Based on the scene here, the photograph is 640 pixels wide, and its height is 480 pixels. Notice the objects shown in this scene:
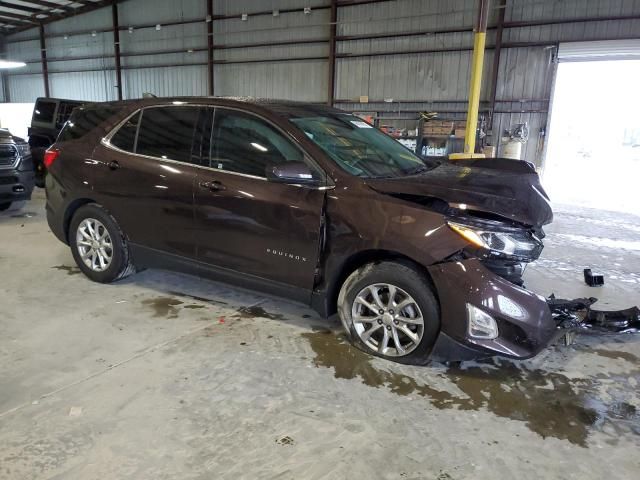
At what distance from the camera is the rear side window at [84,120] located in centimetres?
403

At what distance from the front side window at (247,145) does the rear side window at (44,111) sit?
7.31m

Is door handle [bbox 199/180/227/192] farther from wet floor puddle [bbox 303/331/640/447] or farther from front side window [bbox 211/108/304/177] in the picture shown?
wet floor puddle [bbox 303/331/640/447]

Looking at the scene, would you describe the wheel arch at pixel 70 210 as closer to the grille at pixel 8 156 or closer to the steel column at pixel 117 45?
the grille at pixel 8 156

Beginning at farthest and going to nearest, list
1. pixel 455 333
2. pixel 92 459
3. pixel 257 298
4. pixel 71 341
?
pixel 257 298, pixel 71 341, pixel 455 333, pixel 92 459

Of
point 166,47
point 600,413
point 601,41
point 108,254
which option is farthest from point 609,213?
point 166,47

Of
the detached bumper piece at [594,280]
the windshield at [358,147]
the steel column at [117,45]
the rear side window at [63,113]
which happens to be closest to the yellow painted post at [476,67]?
the detached bumper piece at [594,280]

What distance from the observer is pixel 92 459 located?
2039mm

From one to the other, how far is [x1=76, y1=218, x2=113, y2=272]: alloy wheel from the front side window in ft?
4.33

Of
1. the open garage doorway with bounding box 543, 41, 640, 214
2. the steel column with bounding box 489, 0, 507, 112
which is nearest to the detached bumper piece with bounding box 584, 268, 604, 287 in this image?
the open garage doorway with bounding box 543, 41, 640, 214

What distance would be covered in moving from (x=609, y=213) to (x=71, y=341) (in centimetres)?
858

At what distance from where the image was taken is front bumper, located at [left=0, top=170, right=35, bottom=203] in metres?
6.45

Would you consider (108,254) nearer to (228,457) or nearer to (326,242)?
(326,242)

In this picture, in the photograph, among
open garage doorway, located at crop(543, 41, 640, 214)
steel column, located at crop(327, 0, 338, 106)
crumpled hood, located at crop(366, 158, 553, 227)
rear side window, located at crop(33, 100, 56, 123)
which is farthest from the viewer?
steel column, located at crop(327, 0, 338, 106)

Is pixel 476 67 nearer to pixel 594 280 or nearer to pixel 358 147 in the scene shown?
pixel 594 280
